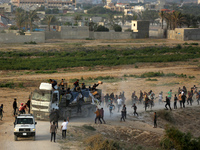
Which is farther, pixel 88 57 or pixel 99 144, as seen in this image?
pixel 88 57

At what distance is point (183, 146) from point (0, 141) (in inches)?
334

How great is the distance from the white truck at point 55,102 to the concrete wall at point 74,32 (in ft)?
209

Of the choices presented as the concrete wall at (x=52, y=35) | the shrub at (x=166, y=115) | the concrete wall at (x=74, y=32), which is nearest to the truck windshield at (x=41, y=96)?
the shrub at (x=166, y=115)

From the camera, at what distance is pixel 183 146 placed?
1844 cm

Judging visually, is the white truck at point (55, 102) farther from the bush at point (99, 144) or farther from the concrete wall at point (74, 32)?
the concrete wall at point (74, 32)

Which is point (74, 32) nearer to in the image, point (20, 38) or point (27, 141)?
point (20, 38)

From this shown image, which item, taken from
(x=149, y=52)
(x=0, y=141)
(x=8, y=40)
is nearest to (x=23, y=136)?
→ (x=0, y=141)

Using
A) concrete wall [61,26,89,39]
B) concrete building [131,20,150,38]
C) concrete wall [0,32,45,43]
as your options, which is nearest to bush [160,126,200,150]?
Result: concrete wall [0,32,45,43]

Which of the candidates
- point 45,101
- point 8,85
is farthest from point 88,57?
point 45,101

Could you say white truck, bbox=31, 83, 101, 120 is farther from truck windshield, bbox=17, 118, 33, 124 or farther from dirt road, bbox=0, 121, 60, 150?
truck windshield, bbox=17, 118, 33, 124

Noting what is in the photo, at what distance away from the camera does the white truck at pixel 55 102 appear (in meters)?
22.4

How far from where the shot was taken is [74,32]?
291 feet

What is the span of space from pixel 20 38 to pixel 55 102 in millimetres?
56195

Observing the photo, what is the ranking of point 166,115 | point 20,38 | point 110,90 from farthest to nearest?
point 20,38, point 110,90, point 166,115
